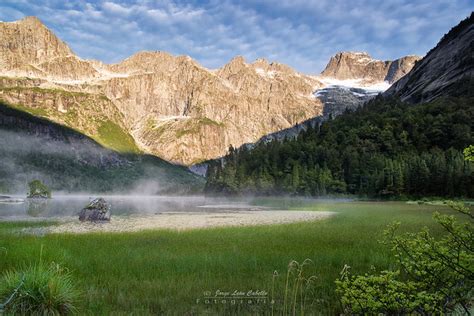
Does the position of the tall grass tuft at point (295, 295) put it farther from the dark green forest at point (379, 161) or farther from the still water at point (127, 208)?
the dark green forest at point (379, 161)

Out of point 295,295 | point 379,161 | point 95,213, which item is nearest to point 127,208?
point 95,213

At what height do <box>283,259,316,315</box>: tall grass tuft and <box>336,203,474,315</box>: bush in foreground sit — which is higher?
<box>336,203,474,315</box>: bush in foreground

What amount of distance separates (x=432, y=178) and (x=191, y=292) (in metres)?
107

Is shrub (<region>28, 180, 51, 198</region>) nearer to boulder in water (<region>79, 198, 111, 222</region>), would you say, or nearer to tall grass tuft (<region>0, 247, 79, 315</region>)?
boulder in water (<region>79, 198, 111, 222</region>)

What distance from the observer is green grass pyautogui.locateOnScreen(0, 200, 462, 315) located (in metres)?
12.6

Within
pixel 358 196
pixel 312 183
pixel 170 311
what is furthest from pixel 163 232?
pixel 312 183

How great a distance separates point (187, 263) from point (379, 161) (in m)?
131

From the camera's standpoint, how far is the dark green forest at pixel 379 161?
107037 mm

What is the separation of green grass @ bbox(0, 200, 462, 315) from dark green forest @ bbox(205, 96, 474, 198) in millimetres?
87406

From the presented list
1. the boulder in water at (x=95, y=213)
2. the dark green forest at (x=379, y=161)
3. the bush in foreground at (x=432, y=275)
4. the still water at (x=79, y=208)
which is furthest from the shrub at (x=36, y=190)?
the bush in foreground at (x=432, y=275)

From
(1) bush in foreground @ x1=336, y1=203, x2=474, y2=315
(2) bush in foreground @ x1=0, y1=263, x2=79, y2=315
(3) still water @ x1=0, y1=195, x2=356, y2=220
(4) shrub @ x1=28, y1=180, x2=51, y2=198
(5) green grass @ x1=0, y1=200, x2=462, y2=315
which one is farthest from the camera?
(4) shrub @ x1=28, y1=180, x2=51, y2=198

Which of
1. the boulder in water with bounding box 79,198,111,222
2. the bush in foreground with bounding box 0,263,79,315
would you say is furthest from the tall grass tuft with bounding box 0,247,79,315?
the boulder in water with bounding box 79,198,111,222

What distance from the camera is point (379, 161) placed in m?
138

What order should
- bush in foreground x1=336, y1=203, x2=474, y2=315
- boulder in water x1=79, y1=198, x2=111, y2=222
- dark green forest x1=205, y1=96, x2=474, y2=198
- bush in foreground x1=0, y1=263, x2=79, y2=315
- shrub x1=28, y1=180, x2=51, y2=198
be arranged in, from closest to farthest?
bush in foreground x1=336, y1=203, x2=474, y2=315 → bush in foreground x1=0, y1=263, x2=79, y2=315 → boulder in water x1=79, y1=198, x2=111, y2=222 → dark green forest x1=205, y1=96, x2=474, y2=198 → shrub x1=28, y1=180, x2=51, y2=198
